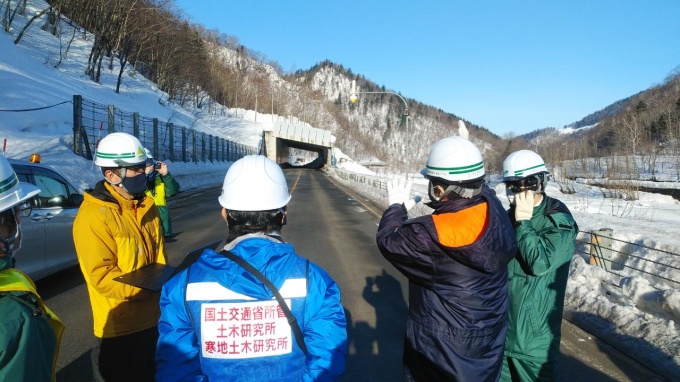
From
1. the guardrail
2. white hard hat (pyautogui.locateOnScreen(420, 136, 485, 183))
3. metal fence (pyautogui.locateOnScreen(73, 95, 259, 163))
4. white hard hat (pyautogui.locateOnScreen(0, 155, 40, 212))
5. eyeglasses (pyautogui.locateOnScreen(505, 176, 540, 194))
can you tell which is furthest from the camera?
metal fence (pyautogui.locateOnScreen(73, 95, 259, 163))

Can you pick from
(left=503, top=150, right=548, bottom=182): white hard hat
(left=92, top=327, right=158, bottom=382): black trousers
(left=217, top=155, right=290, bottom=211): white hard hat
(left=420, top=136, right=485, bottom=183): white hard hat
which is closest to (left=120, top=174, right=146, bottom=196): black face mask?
(left=92, top=327, right=158, bottom=382): black trousers

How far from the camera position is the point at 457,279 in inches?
87.9

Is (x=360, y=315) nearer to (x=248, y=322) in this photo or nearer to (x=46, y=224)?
(x=248, y=322)

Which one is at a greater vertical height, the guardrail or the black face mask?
the black face mask

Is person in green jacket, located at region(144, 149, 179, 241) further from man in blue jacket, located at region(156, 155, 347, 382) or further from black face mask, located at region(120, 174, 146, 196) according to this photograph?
man in blue jacket, located at region(156, 155, 347, 382)

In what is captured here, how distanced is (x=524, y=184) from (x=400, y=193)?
920 mm

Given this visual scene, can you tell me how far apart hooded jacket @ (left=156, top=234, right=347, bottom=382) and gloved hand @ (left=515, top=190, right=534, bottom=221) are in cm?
162

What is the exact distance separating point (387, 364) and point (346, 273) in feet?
11.2

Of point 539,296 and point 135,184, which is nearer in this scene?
point 539,296

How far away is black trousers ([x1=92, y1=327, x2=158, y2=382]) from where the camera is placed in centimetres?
263

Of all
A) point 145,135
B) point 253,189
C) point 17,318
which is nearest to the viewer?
point 17,318

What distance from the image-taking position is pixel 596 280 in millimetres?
6102

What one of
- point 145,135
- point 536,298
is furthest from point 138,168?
point 145,135

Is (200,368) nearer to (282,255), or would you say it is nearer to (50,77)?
(282,255)
